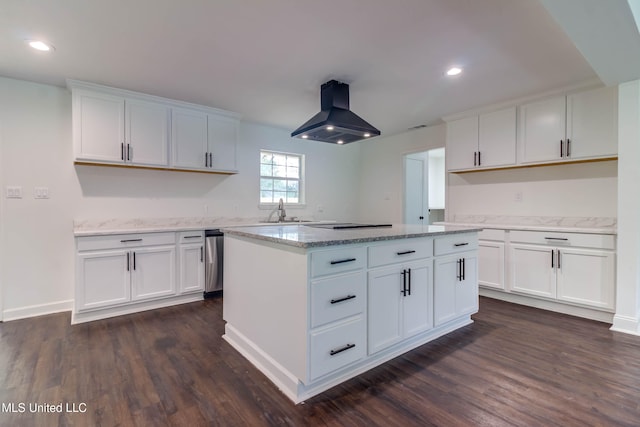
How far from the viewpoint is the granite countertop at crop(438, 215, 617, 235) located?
3.06m

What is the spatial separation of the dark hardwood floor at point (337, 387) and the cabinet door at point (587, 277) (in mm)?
303

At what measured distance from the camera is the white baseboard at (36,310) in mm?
3018

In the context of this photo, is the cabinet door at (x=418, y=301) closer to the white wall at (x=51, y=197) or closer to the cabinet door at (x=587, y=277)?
the cabinet door at (x=587, y=277)

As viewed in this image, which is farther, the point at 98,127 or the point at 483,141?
the point at 483,141

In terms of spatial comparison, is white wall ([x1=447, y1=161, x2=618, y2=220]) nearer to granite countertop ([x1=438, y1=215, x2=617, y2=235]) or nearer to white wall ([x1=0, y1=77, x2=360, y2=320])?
granite countertop ([x1=438, y1=215, x2=617, y2=235])

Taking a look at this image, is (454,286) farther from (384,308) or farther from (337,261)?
(337,261)

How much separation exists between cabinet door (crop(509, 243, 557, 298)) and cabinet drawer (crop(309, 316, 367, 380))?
240 centimetres

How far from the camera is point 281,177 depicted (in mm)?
5070

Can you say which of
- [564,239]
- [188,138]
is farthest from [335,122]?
[564,239]

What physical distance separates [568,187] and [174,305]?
15.1 feet

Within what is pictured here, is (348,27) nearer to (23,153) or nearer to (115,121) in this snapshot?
(115,121)

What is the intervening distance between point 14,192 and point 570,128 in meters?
5.69

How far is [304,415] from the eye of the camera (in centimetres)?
162

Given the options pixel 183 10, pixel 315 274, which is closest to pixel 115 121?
pixel 183 10
